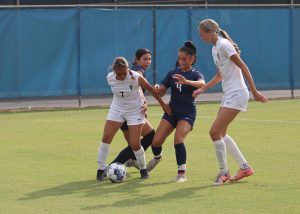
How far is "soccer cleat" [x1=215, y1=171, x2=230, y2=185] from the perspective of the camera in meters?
9.49

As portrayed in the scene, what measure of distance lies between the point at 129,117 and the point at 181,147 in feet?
2.40

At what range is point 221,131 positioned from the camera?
9539 mm

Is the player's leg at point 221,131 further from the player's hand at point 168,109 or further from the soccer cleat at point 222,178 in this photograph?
the player's hand at point 168,109

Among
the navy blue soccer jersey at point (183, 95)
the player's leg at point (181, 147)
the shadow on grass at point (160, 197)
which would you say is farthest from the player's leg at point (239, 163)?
the navy blue soccer jersey at point (183, 95)

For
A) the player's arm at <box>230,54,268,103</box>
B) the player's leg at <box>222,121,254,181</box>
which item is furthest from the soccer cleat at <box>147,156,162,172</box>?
the player's arm at <box>230,54,268,103</box>

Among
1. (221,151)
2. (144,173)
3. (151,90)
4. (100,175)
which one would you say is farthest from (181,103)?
(100,175)

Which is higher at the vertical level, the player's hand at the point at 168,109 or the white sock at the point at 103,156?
the player's hand at the point at 168,109

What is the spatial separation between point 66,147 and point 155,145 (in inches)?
119

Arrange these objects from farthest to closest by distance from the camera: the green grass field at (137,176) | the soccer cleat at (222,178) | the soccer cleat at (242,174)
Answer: the soccer cleat at (242,174) → the soccer cleat at (222,178) → the green grass field at (137,176)

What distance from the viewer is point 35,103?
21391mm

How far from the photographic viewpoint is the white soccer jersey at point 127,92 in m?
9.98

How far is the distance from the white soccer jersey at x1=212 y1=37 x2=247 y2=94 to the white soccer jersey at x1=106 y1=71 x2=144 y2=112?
1.08 m

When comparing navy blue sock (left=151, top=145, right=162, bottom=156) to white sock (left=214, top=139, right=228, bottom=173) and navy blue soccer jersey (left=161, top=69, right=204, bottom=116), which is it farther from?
white sock (left=214, top=139, right=228, bottom=173)

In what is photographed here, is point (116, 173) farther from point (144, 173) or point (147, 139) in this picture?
point (147, 139)
